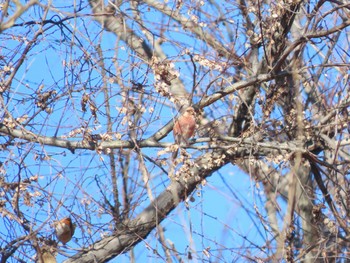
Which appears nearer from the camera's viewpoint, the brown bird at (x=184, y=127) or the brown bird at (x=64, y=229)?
the brown bird at (x=64, y=229)

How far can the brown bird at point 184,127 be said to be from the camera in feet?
16.1

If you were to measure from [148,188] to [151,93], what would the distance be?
25.9 inches

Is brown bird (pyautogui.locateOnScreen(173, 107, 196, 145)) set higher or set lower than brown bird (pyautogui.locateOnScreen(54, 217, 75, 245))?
higher

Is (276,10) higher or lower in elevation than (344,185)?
higher

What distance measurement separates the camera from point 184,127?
4.91 metres

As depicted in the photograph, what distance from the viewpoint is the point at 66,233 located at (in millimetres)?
4902

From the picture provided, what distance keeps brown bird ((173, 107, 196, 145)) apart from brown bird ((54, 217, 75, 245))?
2.70ft

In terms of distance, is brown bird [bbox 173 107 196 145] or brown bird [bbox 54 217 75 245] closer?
brown bird [bbox 54 217 75 245]

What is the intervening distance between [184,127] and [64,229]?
3.13ft

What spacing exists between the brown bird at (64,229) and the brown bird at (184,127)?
82 cm

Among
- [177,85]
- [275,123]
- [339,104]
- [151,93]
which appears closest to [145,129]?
[151,93]

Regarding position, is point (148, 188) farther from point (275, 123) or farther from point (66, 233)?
point (275, 123)

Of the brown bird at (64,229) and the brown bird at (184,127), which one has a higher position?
the brown bird at (184,127)

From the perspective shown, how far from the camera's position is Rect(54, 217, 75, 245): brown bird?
4.80 meters
